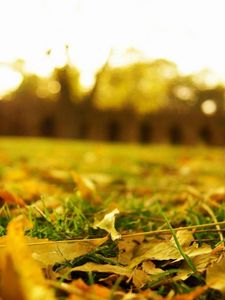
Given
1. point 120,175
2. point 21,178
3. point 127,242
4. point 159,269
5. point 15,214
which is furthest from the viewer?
point 120,175

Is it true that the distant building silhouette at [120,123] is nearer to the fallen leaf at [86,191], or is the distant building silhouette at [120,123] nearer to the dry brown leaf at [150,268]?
the fallen leaf at [86,191]

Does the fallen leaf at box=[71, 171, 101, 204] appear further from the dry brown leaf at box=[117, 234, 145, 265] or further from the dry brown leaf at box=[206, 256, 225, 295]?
the dry brown leaf at box=[206, 256, 225, 295]

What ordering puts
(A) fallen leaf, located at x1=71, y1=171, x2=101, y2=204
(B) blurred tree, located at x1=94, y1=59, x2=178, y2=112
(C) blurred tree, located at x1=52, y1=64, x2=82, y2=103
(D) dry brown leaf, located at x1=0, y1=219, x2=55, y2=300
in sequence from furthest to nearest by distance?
1. (B) blurred tree, located at x1=94, y1=59, x2=178, y2=112
2. (C) blurred tree, located at x1=52, y1=64, x2=82, y2=103
3. (A) fallen leaf, located at x1=71, y1=171, x2=101, y2=204
4. (D) dry brown leaf, located at x1=0, y1=219, x2=55, y2=300

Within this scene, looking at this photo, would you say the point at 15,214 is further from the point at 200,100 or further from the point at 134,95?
the point at 200,100

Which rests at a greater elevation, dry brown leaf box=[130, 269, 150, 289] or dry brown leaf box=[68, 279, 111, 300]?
dry brown leaf box=[68, 279, 111, 300]

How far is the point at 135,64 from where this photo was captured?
21.9m

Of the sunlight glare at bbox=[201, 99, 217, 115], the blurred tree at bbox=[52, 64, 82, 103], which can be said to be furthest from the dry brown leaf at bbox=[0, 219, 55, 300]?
the sunlight glare at bbox=[201, 99, 217, 115]

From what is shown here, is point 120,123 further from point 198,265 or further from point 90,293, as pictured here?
point 90,293

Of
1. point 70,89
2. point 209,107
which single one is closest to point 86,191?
point 70,89

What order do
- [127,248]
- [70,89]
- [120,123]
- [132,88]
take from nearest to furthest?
[127,248] < [70,89] < [132,88] < [120,123]

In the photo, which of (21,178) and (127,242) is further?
(21,178)

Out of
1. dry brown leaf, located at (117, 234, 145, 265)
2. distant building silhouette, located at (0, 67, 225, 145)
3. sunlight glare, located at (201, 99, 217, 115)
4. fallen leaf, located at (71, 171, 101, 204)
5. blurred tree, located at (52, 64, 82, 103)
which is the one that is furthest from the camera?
sunlight glare, located at (201, 99, 217, 115)

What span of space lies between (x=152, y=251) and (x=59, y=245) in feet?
0.64

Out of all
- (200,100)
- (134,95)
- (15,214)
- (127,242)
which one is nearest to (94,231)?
(127,242)
